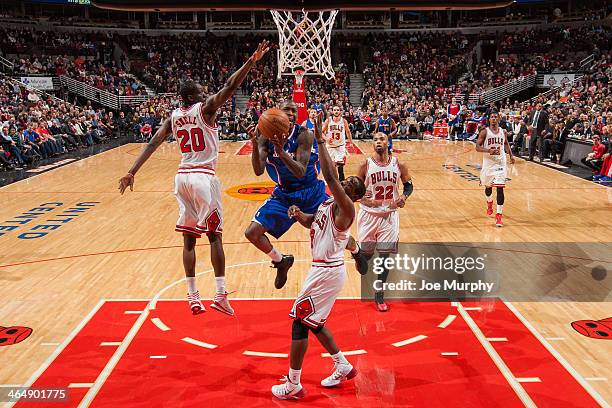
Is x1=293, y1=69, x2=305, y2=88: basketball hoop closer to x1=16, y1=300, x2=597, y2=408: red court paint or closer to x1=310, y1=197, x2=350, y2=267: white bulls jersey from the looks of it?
x1=16, y1=300, x2=597, y2=408: red court paint

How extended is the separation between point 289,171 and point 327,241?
1255 mm

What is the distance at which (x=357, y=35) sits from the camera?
34.5 m

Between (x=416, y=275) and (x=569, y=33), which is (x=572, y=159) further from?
(x=569, y=33)

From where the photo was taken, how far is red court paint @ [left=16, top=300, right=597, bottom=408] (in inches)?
158

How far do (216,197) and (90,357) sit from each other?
1.69m

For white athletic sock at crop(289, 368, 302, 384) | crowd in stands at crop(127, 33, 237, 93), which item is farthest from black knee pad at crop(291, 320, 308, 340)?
crowd in stands at crop(127, 33, 237, 93)

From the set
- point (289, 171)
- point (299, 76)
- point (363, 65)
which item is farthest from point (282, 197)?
point (363, 65)

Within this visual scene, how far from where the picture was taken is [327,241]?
12.9 ft

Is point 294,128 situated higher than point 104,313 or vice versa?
point 294,128

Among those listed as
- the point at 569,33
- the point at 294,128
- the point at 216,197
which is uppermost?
the point at 569,33

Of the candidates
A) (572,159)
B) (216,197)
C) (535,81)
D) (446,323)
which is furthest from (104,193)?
(535,81)

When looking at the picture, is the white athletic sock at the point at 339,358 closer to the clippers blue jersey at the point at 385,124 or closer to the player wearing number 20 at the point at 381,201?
the player wearing number 20 at the point at 381,201

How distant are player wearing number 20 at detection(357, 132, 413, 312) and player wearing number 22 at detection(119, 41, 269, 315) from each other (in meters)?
1.69

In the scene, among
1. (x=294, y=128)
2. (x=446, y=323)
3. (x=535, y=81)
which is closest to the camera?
(x=294, y=128)
